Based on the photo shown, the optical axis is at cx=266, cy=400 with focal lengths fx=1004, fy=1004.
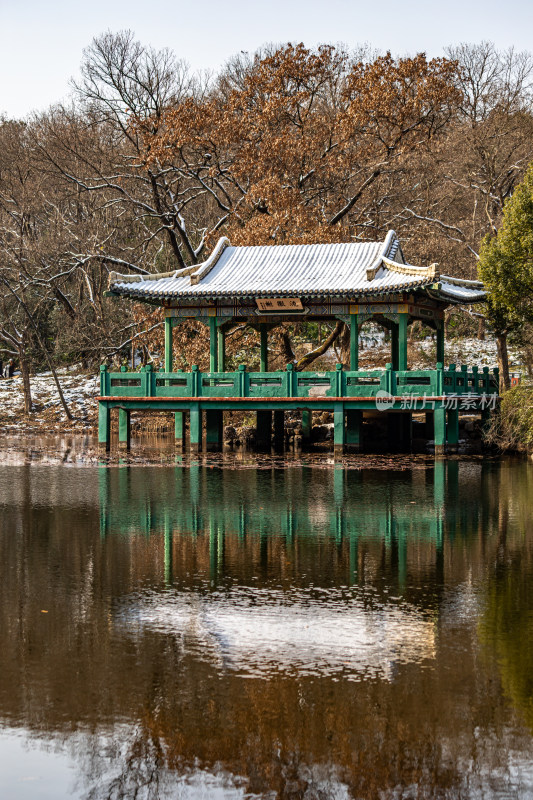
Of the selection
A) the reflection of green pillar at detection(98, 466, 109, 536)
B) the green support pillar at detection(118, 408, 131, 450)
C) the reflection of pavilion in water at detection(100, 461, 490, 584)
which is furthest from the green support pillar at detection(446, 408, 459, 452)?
the reflection of green pillar at detection(98, 466, 109, 536)

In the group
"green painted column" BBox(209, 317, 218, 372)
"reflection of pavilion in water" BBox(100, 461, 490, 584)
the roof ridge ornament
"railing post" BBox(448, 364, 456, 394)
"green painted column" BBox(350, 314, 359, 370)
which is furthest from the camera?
the roof ridge ornament

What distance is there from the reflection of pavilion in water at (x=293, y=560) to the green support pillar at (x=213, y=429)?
29.0ft

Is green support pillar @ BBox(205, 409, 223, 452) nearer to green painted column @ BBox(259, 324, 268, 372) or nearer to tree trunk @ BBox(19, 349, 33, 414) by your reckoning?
green painted column @ BBox(259, 324, 268, 372)

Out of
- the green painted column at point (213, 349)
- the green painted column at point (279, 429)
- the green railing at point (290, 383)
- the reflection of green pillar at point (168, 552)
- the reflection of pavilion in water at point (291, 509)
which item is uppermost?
the green painted column at point (213, 349)

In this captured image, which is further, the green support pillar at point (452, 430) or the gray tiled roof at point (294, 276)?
the green support pillar at point (452, 430)

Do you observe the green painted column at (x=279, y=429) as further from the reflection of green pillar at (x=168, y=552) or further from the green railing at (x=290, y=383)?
the reflection of green pillar at (x=168, y=552)

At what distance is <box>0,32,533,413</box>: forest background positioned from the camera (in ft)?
114

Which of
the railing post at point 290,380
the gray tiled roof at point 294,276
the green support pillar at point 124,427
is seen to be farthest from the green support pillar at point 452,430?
the green support pillar at point 124,427

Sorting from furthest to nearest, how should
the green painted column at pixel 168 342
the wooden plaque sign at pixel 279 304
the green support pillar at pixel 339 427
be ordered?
the green painted column at pixel 168 342, the wooden plaque sign at pixel 279 304, the green support pillar at pixel 339 427

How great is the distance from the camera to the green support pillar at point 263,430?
30.6m

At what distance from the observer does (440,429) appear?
2586 cm

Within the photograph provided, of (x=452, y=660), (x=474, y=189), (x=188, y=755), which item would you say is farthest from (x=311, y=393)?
(x=188, y=755)

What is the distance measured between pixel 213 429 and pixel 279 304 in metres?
4.04

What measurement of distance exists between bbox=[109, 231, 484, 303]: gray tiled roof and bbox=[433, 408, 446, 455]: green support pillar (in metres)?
3.31
